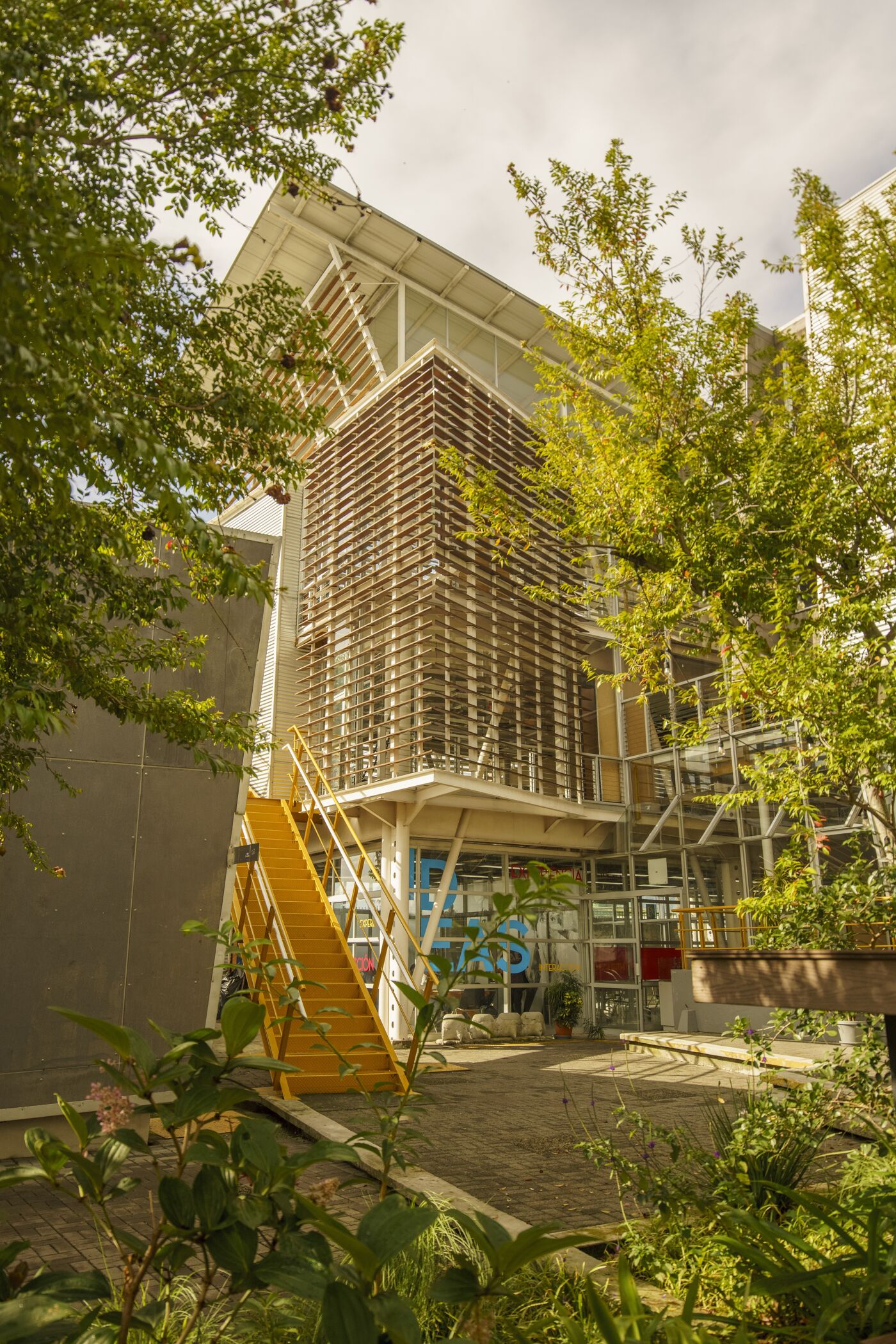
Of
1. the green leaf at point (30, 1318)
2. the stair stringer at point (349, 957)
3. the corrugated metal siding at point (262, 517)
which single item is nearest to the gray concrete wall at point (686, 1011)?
the stair stringer at point (349, 957)

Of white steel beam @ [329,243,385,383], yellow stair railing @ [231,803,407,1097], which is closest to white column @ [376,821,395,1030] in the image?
yellow stair railing @ [231,803,407,1097]

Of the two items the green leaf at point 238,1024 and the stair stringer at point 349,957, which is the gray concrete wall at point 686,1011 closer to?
the stair stringer at point 349,957

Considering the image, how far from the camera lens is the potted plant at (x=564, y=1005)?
14742mm

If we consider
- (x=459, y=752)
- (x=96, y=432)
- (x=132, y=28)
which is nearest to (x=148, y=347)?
(x=132, y=28)

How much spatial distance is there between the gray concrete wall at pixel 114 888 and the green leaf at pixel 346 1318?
4.86 meters

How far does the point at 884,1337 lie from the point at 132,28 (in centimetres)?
499

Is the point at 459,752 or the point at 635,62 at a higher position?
the point at 635,62

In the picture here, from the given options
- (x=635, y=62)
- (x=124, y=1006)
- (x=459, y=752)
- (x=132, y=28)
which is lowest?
(x=124, y=1006)

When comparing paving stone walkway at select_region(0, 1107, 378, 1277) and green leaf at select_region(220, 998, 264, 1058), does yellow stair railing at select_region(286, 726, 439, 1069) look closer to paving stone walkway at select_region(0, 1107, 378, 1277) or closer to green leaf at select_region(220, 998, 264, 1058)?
paving stone walkway at select_region(0, 1107, 378, 1277)

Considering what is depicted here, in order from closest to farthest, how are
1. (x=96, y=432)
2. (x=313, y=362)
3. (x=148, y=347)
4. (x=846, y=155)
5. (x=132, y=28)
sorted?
(x=96, y=432), (x=132, y=28), (x=148, y=347), (x=313, y=362), (x=846, y=155)

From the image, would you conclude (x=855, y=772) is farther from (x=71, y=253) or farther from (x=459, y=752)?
(x=459, y=752)

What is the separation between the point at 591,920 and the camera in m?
15.8

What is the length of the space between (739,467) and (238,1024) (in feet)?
23.6

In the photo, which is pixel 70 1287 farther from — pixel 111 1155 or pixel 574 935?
pixel 574 935
